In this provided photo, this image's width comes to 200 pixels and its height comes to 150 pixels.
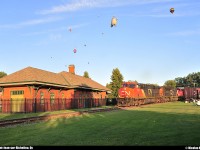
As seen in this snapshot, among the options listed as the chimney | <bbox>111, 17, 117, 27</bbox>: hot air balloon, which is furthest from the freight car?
<bbox>111, 17, 117, 27</bbox>: hot air balloon

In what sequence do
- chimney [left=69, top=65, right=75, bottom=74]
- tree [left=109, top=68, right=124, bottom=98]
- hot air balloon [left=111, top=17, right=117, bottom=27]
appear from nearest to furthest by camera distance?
hot air balloon [left=111, top=17, right=117, bottom=27] < chimney [left=69, top=65, right=75, bottom=74] < tree [left=109, top=68, right=124, bottom=98]

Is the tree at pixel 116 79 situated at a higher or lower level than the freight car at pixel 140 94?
higher

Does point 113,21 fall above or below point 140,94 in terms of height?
above

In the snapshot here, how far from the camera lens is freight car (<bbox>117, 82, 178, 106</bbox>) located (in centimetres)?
3906

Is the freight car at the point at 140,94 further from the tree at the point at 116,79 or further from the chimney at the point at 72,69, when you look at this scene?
the tree at the point at 116,79

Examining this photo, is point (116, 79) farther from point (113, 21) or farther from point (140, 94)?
point (113, 21)

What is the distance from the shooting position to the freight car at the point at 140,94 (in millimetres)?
39062

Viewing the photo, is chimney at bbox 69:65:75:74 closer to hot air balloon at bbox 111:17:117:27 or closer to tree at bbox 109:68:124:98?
hot air balloon at bbox 111:17:117:27

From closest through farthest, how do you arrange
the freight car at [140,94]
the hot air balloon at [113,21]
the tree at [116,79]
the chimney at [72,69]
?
the hot air balloon at [113,21] → the freight car at [140,94] → the chimney at [72,69] → the tree at [116,79]

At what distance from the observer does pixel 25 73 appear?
109 ft

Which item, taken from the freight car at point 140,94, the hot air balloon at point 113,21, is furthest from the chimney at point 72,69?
the hot air balloon at point 113,21

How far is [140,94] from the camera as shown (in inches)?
1636

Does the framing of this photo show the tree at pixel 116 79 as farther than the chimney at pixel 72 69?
Yes

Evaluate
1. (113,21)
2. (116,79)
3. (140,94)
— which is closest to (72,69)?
(140,94)
